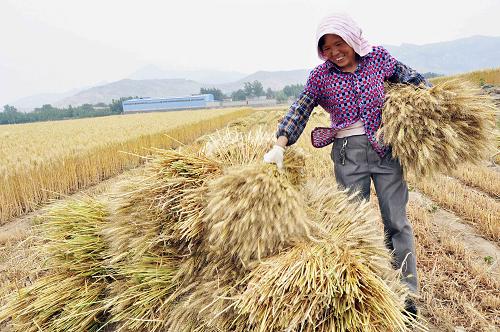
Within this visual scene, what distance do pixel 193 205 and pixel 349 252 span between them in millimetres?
771

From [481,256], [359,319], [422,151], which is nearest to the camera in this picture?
[359,319]

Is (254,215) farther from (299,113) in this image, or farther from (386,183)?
(386,183)

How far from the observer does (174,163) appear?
178 centimetres

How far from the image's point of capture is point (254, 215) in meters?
1.37

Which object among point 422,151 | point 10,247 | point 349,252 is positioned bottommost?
point 10,247

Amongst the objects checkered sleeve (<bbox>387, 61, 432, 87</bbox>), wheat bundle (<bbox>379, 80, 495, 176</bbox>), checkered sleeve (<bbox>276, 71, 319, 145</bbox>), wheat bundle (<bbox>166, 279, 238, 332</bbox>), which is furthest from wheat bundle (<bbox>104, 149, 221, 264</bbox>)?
checkered sleeve (<bbox>387, 61, 432, 87</bbox>)

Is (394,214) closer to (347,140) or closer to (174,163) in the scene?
(347,140)

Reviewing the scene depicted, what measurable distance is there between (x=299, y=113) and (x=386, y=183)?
2.45ft

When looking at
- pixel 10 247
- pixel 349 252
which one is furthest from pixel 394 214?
pixel 10 247

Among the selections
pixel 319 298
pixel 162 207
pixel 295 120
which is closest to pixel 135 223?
pixel 162 207

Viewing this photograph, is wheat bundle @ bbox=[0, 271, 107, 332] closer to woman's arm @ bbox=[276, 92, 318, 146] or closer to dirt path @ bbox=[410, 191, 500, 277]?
woman's arm @ bbox=[276, 92, 318, 146]

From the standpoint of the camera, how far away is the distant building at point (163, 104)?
66500 millimetres

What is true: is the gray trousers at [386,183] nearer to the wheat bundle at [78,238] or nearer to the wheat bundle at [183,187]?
the wheat bundle at [183,187]

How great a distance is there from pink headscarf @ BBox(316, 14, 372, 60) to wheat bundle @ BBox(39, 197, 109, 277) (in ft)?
5.81
